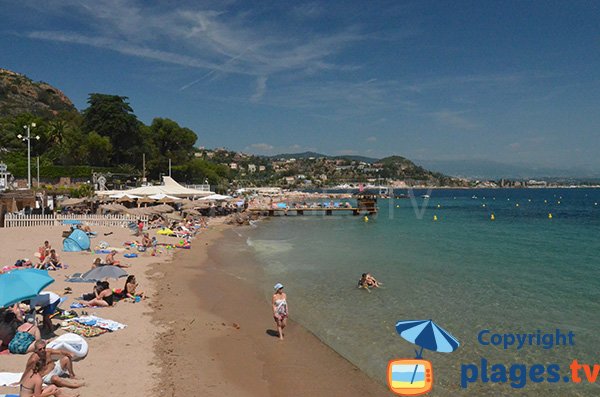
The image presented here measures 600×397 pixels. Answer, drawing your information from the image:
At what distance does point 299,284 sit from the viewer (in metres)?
15.4

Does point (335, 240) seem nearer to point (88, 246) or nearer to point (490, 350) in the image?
point (88, 246)

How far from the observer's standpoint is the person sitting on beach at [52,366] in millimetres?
5863

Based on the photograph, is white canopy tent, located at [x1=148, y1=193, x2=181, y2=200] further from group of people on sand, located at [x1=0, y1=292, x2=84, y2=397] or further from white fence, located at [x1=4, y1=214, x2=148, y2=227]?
group of people on sand, located at [x1=0, y1=292, x2=84, y2=397]

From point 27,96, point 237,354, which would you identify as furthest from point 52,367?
Answer: point 27,96

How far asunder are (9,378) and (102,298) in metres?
4.33

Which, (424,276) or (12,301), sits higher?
(12,301)

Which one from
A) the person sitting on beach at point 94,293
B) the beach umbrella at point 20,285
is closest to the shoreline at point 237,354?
the person sitting on beach at point 94,293

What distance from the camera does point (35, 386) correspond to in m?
5.64

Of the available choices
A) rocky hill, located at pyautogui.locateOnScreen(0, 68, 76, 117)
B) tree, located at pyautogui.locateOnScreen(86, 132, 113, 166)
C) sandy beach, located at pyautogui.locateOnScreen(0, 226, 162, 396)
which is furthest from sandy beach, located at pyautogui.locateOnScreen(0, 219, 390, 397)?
rocky hill, located at pyautogui.locateOnScreen(0, 68, 76, 117)

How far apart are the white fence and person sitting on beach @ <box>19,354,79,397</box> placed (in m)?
21.0

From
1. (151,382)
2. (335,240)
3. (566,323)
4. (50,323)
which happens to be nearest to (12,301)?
(50,323)

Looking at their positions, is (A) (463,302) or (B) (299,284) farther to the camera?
(B) (299,284)

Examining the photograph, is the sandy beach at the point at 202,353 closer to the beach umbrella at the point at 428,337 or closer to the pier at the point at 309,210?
the beach umbrella at the point at 428,337

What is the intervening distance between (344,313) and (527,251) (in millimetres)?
17821
